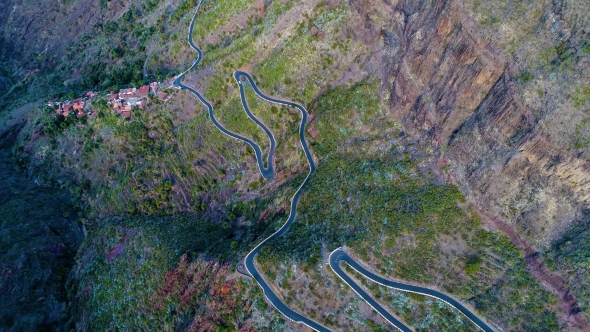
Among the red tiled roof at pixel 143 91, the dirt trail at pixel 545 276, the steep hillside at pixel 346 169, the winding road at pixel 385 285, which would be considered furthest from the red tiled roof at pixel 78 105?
the dirt trail at pixel 545 276

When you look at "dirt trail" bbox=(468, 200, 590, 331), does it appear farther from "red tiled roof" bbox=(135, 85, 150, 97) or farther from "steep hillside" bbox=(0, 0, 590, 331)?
"red tiled roof" bbox=(135, 85, 150, 97)

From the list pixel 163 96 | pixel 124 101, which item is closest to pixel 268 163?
pixel 163 96

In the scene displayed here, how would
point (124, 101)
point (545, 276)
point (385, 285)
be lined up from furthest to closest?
point (124, 101)
point (385, 285)
point (545, 276)

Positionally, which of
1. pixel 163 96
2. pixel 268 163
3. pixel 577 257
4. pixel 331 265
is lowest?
pixel 163 96

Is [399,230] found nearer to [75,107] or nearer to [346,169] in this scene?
[346,169]

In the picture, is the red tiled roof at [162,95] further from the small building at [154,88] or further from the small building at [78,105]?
the small building at [78,105]
